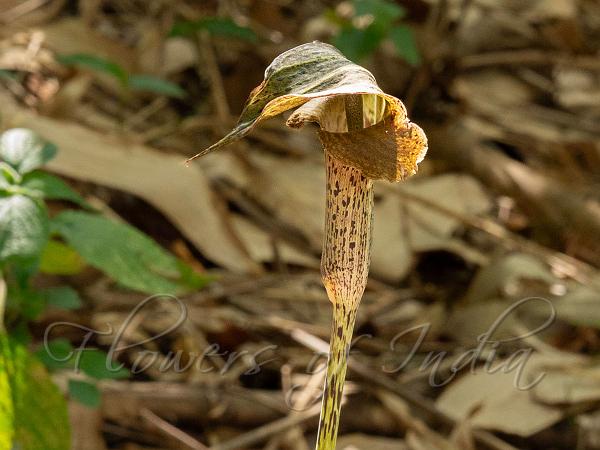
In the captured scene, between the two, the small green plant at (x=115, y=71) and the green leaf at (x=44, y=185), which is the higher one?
the green leaf at (x=44, y=185)

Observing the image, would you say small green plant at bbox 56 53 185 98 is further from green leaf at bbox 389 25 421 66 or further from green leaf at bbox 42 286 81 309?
green leaf at bbox 42 286 81 309

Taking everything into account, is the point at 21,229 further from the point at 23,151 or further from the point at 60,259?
the point at 60,259

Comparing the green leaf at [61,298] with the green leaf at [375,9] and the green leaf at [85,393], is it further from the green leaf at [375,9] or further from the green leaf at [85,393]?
the green leaf at [375,9]

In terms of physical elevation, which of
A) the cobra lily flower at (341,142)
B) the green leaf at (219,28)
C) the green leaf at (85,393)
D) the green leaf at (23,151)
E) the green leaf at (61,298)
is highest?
the cobra lily flower at (341,142)

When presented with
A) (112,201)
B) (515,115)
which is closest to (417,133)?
(112,201)

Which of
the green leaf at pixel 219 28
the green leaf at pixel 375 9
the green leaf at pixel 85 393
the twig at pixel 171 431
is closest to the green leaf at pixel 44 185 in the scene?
the green leaf at pixel 85 393

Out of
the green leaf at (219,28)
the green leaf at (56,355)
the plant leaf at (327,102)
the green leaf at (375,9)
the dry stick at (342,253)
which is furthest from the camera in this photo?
the green leaf at (219,28)
